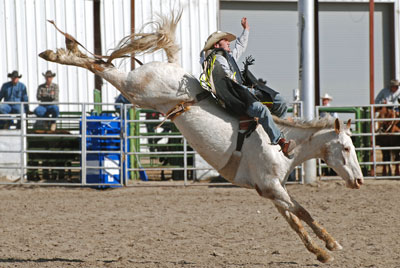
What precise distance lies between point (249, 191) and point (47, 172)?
3.98 meters

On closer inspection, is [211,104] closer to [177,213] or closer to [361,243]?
[361,243]

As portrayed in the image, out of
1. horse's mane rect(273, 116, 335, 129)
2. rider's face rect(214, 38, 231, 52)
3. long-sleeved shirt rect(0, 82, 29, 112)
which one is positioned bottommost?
horse's mane rect(273, 116, 335, 129)

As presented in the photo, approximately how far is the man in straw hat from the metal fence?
17.0ft

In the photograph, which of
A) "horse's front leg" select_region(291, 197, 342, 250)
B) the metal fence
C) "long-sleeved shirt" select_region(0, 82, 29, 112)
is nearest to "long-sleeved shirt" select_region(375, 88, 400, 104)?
the metal fence

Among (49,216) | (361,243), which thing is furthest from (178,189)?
(361,243)

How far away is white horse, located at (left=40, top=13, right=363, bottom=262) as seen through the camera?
5.84 metres

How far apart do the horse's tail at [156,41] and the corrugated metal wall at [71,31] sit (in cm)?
974

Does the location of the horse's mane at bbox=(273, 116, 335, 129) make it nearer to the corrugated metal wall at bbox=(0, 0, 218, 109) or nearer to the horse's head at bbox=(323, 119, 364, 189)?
the horse's head at bbox=(323, 119, 364, 189)

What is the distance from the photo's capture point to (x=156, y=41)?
623cm

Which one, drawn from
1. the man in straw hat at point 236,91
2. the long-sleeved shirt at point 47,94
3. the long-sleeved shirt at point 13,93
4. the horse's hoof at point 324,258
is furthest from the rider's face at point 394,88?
the horse's hoof at point 324,258

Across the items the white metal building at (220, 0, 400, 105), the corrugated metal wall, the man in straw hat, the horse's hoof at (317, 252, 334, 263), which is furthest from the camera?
the white metal building at (220, 0, 400, 105)

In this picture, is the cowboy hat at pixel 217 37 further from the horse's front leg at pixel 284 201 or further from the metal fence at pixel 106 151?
the metal fence at pixel 106 151

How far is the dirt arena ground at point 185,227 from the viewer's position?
598 cm

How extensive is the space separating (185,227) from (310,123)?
2.37m
